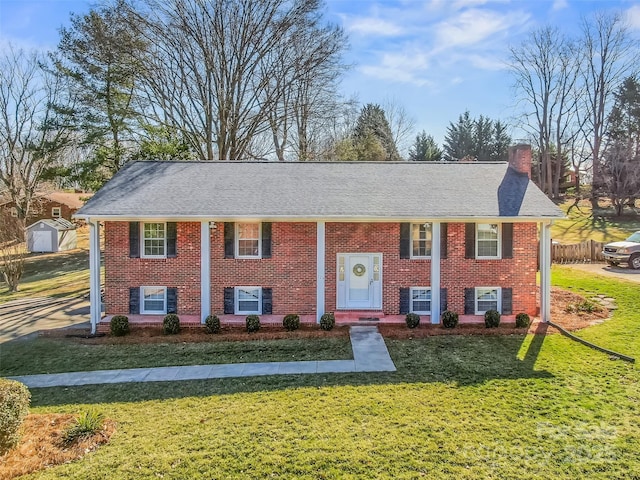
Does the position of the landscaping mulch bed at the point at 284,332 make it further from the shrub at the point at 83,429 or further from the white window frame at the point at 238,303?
the shrub at the point at 83,429

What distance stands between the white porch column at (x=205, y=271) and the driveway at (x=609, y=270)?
58.1ft

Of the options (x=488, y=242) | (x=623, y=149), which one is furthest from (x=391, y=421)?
(x=623, y=149)

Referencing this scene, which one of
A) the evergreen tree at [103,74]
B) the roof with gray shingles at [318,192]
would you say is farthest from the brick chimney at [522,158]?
the evergreen tree at [103,74]

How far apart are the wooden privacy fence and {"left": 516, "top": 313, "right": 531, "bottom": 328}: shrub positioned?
492 inches

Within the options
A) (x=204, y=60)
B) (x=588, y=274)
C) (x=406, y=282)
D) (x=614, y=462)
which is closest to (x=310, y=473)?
(x=614, y=462)

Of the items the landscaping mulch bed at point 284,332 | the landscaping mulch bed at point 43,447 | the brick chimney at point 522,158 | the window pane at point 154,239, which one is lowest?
the landscaping mulch bed at point 43,447

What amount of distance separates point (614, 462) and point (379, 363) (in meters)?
4.79

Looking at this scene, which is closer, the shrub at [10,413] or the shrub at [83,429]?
the shrub at [10,413]

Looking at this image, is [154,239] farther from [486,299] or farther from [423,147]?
[423,147]

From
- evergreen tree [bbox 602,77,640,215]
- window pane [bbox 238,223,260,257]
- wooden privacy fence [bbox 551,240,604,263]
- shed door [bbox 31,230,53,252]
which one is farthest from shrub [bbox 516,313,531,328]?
shed door [bbox 31,230,53,252]

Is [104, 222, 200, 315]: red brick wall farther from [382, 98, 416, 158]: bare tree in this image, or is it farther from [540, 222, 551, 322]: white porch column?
[382, 98, 416, 158]: bare tree

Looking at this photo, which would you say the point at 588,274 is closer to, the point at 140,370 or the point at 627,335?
the point at 627,335

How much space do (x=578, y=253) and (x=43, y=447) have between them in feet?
82.5

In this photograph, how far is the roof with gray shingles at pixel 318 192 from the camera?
12.3m
